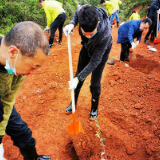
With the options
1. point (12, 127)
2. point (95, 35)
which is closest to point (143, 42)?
point (95, 35)

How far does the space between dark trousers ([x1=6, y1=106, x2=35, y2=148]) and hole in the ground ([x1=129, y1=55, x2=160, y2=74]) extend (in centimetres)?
423

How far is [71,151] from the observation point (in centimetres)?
222

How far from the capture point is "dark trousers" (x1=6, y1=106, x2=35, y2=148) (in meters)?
1.43

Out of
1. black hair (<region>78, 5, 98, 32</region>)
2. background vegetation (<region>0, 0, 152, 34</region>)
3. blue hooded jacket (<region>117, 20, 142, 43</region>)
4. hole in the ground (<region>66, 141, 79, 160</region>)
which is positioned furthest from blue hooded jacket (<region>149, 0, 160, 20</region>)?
hole in the ground (<region>66, 141, 79, 160</region>)

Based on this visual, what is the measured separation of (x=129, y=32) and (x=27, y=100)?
3.23 metres

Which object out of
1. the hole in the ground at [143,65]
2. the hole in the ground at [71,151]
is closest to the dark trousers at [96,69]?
the hole in the ground at [71,151]

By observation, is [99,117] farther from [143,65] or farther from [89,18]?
[143,65]

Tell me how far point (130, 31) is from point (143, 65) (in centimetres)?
159

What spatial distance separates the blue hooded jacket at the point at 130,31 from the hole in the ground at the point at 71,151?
122 inches

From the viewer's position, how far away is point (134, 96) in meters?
3.19

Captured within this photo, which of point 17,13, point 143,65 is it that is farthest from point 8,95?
point 17,13

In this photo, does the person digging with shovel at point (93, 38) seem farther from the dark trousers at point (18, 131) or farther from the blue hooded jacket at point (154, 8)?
the blue hooded jacket at point (154, 8)

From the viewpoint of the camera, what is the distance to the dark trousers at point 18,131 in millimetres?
1428

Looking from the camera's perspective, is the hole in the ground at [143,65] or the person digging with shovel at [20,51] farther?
the hole in the ground at [143,65]
